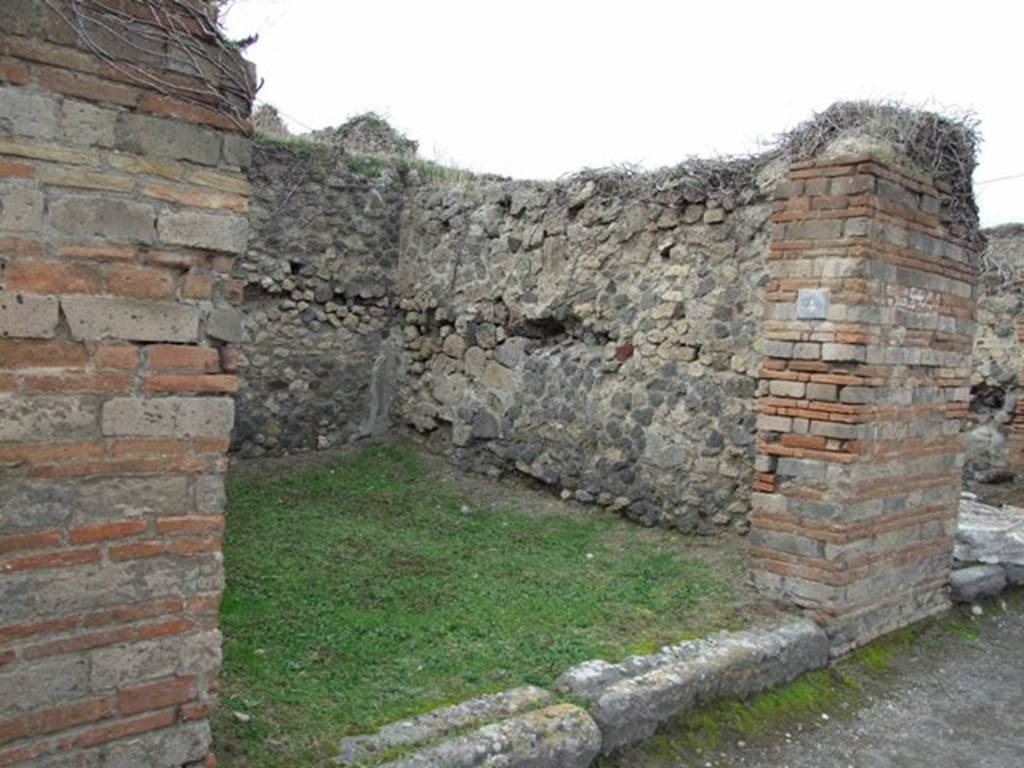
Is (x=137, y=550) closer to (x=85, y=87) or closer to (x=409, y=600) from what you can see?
(x=85, y=87)

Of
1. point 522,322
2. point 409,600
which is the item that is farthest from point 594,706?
point 522,322

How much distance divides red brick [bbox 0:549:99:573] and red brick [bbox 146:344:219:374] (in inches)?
21.4

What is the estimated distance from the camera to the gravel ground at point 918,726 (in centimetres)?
391

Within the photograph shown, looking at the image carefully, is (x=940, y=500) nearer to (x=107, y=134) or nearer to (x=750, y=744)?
(x=750, y=744)

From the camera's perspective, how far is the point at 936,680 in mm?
→ 4879

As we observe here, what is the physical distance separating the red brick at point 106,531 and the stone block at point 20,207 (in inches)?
32.3

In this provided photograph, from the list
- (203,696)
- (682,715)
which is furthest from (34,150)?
(682,715)

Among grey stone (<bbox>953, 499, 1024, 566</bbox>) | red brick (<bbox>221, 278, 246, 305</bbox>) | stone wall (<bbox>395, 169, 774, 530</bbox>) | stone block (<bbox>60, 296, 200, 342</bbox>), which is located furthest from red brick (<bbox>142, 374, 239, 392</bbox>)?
grey stone (<bbox>953, 499, 1024, 566</bbox>)

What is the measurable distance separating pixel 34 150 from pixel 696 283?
4.55 meters

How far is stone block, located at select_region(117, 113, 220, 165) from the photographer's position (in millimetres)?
2477

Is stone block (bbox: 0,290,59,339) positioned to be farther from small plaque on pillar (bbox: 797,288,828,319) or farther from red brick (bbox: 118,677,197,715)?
small plaque on pillar (bbox: 797,288,828,319)

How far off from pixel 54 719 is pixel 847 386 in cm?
392

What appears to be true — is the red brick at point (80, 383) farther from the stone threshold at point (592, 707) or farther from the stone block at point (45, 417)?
the stone threshold at point (592, 707)

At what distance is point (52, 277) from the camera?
236 cm
